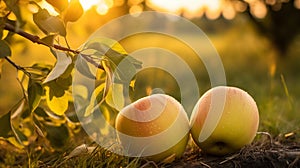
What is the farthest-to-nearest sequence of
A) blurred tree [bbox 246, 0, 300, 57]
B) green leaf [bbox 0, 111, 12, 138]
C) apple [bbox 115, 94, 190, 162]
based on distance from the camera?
blurred tree [bbox 246, 0, 300, 57] < green leaf [bbox 0, 111, 12, 138] < apple [bbox 115, 94, 190, 162]

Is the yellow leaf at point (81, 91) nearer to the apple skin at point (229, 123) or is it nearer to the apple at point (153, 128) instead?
the apple at point (153, 128)

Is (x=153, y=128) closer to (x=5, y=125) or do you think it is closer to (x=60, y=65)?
(x=60, y=65)

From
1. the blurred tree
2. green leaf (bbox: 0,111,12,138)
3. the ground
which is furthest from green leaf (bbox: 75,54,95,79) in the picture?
the blurred tree

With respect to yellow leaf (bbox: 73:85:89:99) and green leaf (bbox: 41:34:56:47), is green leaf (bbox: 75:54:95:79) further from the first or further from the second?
yellow leaf (bbox: 73:85:89:99)

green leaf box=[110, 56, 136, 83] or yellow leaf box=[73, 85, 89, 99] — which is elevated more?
green leaf box=[110, 56, 136, 83]

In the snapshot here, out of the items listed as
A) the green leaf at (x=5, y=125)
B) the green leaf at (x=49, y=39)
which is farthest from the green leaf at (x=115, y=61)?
the green leaf at (x=5, y=125)

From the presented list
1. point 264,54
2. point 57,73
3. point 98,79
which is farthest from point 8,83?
point 57,73

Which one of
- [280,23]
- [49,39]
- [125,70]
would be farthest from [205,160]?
[280,23]
